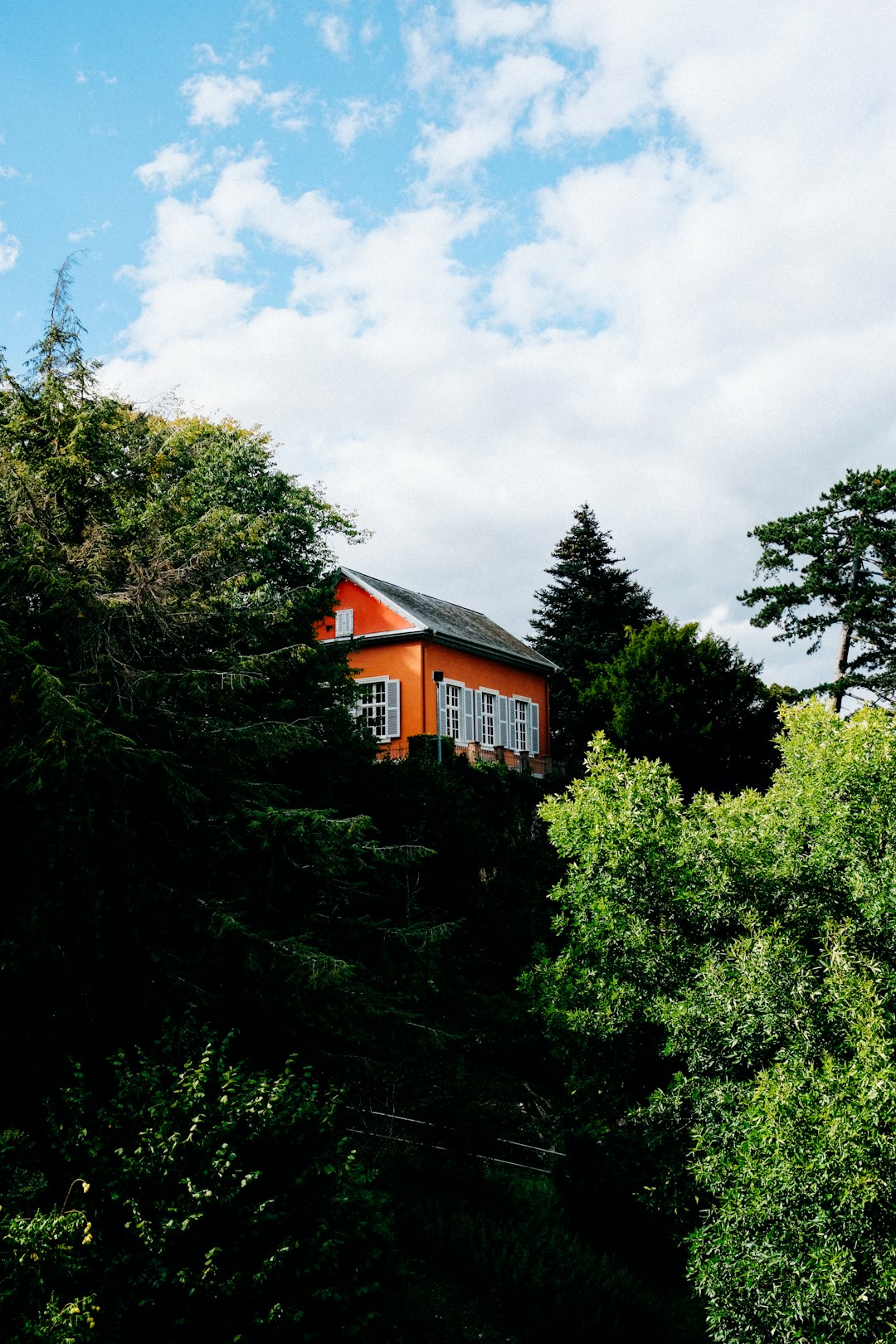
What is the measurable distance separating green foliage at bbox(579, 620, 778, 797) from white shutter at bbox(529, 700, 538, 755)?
4.44m

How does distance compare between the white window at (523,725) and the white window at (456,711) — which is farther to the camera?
the white window at (523,725)

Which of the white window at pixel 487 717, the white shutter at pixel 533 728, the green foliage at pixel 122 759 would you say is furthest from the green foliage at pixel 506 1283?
the white shutter at pixel 533 728

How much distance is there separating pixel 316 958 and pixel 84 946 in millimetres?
2568

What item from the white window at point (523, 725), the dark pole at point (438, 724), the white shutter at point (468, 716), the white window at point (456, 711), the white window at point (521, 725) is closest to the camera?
the dark pole at point (438, 724)

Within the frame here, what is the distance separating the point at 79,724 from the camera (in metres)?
10.6

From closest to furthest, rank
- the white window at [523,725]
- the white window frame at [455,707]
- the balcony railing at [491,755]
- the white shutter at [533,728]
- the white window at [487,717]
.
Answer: the balcony railing at [491,755] < the white window frame at [455,707] < the white window at [487,717] < the white window at [523,725] < the white shutter at [533,728]

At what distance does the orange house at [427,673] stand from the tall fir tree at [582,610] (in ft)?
19.7

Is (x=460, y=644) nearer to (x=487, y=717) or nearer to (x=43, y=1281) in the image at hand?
(x=487, y=717)

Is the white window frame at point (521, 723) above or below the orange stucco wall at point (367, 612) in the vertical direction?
below

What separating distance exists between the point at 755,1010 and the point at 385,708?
767 inches

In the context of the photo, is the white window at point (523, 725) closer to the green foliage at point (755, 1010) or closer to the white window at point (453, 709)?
the white window at point (453, 709)

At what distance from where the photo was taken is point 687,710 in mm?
29750

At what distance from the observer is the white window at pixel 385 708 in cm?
3006

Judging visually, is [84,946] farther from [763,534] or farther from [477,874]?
[763,534]
